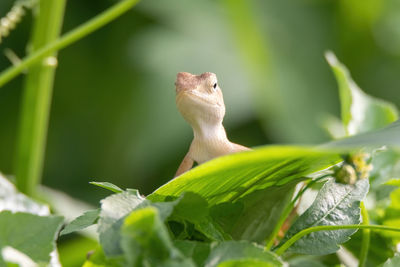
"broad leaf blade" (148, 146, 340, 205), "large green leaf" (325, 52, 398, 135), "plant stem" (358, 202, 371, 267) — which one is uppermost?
"large green leaf" (325, 52, 398, 135)

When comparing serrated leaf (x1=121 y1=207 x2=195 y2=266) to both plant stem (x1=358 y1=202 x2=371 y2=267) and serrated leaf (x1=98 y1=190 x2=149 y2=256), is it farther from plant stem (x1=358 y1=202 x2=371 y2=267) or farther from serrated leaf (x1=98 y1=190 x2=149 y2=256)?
plant stem (x1=358 y1=202 x2=371 y2=267)

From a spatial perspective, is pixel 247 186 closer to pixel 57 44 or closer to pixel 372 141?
pixel 372 141

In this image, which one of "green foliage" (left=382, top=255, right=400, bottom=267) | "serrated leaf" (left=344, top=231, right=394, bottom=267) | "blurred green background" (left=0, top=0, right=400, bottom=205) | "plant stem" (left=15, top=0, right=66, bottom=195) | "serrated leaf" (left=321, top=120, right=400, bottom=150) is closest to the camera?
"serrated leaf" (left=321, top=120, right=400, bottom=150)

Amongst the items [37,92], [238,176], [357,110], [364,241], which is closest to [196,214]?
[238,176]

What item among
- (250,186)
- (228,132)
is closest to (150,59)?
(228,132)

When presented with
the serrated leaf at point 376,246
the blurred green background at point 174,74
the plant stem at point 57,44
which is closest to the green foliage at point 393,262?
the serrated leaf at point 376,246

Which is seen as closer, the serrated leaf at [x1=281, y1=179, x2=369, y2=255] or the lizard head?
the serrated leaf at [x1=281, y1=179, x2=369, y2=255]

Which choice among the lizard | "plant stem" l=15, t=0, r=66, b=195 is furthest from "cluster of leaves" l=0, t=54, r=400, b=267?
Answer: "plant stem" l=15, t=0, r=66, b=195
